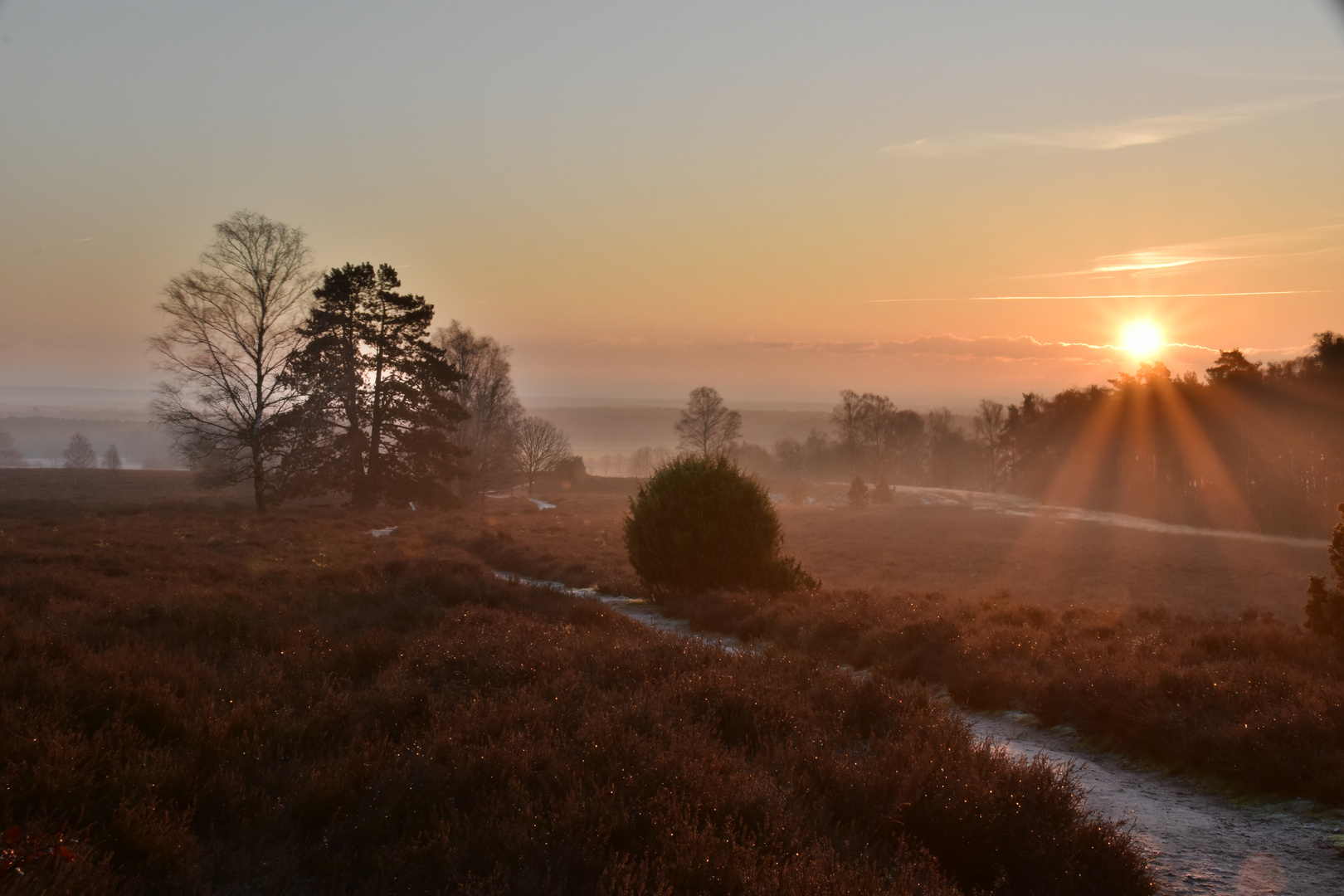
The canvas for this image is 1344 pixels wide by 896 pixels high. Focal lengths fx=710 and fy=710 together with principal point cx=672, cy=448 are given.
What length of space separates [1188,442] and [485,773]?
59708 mm

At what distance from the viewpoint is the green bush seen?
1550cm

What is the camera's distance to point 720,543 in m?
15.7

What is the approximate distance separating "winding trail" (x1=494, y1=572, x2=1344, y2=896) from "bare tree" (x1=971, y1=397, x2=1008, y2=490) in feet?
277

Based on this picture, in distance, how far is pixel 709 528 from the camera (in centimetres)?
1555

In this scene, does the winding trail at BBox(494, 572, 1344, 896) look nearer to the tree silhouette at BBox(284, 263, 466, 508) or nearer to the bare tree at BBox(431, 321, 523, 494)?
the tree silhouette at BBox(284, 263, 466, 508)

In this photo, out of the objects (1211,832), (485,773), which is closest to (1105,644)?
(1211,832)

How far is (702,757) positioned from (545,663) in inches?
110

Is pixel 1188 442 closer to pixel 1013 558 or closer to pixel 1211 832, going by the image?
pixel 1013 558

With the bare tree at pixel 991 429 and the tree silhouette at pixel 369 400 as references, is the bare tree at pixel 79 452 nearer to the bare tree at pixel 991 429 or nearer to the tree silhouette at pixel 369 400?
the tree silhouette at pixel 369 400

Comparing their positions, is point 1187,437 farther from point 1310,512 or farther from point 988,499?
point 988,499

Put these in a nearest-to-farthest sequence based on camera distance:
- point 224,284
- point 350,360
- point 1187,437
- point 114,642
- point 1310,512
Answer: point 114,642, point 224,284, point 350,360, point 1310,512, point 1187,437

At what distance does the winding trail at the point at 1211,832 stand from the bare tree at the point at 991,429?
84.4 metres

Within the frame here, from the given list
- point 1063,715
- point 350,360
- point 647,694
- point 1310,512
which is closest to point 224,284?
point 350,360

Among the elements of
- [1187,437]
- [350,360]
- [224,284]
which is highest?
[224,284]
